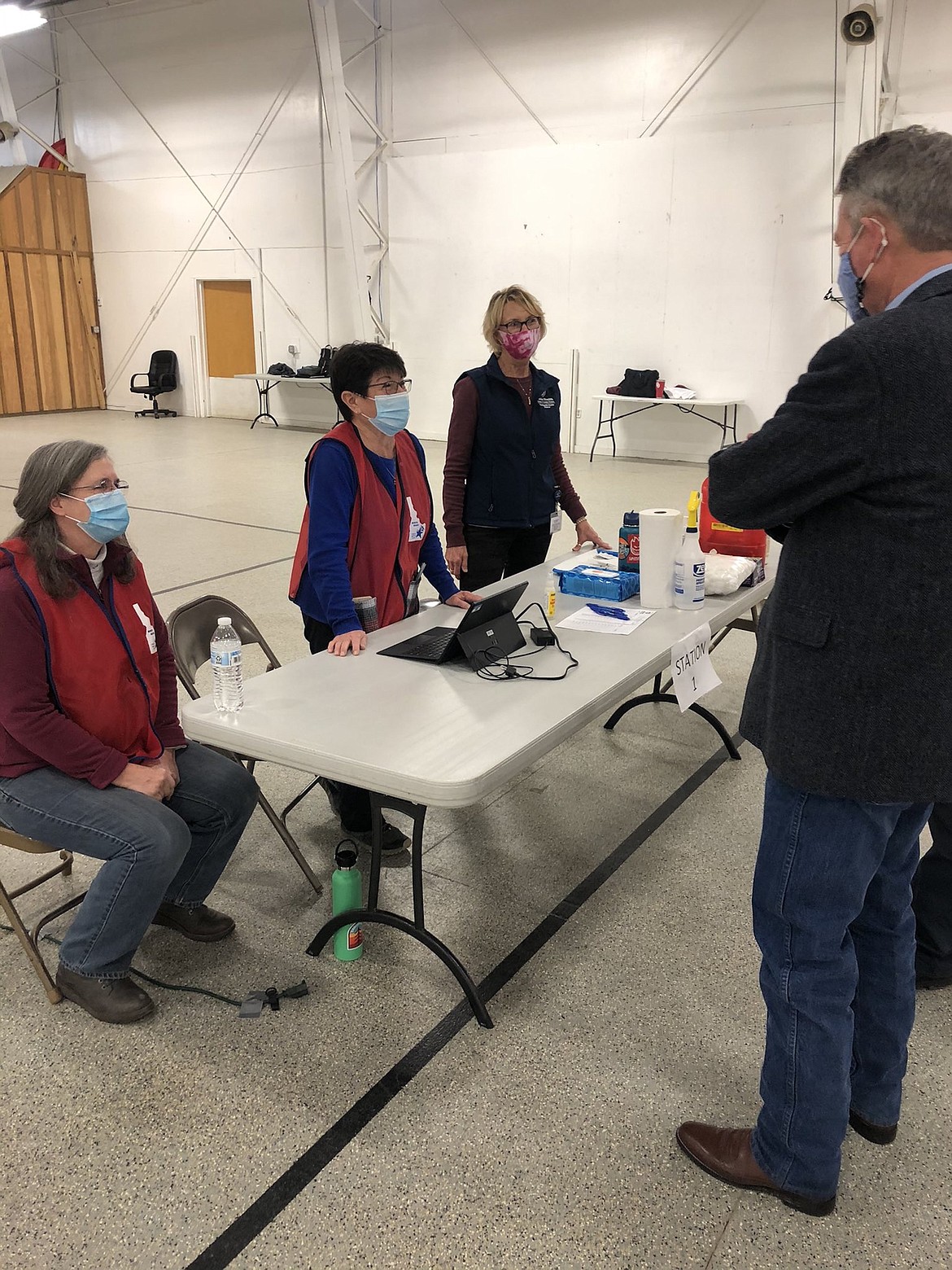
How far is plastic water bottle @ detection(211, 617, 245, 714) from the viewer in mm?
2043

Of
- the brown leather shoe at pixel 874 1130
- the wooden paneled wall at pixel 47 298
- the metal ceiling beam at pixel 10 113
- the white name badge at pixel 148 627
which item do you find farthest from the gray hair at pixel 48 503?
the metal ceiling beam at pixel 10 113

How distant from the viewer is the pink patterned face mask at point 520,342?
343cm

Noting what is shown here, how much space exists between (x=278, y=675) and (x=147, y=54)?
14.3m

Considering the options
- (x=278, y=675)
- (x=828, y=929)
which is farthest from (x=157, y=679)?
(x=828, y=929)

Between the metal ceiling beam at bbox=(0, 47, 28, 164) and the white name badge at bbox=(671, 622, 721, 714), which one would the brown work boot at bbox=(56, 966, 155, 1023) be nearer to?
the white name badge at bbox=(671, 622, 721, 714)

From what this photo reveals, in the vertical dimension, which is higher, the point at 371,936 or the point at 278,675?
the point at 278,675

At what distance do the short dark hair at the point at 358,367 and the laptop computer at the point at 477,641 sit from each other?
0.69m

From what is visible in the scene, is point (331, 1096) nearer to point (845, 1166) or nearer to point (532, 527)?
point (845, 1166)

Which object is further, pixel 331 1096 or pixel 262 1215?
pixel 331 1096

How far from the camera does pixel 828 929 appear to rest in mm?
1482

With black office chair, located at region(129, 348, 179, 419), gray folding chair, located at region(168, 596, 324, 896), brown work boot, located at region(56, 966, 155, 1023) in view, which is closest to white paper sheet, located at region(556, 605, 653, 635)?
gray folding chair, located at region(168, 596, 324, 896)

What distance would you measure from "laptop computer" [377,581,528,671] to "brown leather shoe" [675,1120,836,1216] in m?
1.06

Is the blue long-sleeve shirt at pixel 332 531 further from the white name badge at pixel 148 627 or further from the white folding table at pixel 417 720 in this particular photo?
the white name badge at pixel 148 627

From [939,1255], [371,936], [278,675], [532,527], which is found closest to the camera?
[939,1255]
